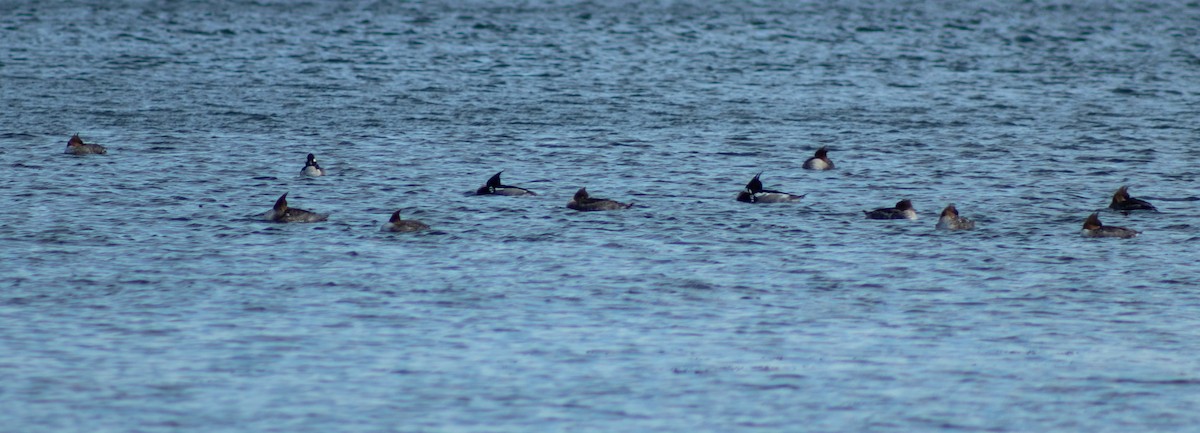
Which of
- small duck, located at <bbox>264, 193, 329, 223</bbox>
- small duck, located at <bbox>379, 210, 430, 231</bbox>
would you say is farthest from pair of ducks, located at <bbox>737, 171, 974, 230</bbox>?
small duck, located at <bbox>264, 193, 329, 223</bbox>

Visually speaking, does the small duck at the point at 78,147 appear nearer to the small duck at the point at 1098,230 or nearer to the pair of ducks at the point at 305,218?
the pair of ducks at the point at 305,218

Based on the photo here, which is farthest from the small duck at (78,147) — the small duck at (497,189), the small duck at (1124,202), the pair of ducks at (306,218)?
the small duck at (1124,202)

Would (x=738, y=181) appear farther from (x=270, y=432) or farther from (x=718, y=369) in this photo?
(x=270, y=432)

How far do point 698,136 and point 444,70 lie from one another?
40.2 feet

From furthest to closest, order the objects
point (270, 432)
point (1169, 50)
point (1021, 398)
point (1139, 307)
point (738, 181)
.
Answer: point (1169, 50)
point (738, 181)
point (1139, 307)
point (1021, 398)
point (270, 432)

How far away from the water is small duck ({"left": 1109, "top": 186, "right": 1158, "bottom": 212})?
383mm

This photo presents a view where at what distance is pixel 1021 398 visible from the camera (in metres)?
13.3

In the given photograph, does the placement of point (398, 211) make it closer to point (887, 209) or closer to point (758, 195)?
point (758, 195)

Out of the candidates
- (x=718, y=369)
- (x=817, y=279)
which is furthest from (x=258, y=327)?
(x=817, y=279)

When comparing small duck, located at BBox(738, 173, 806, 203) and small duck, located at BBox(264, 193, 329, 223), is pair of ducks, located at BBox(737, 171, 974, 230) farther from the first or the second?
small duck, located at BBox(264, 193, 329, 223)

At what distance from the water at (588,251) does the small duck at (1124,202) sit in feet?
1.26

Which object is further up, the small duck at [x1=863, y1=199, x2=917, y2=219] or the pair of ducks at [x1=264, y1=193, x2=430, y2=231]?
the pair of ducks at [x1=264, y1=193, x2=430, y2=231]

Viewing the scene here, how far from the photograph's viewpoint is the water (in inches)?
522

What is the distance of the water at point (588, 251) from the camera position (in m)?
13.3
